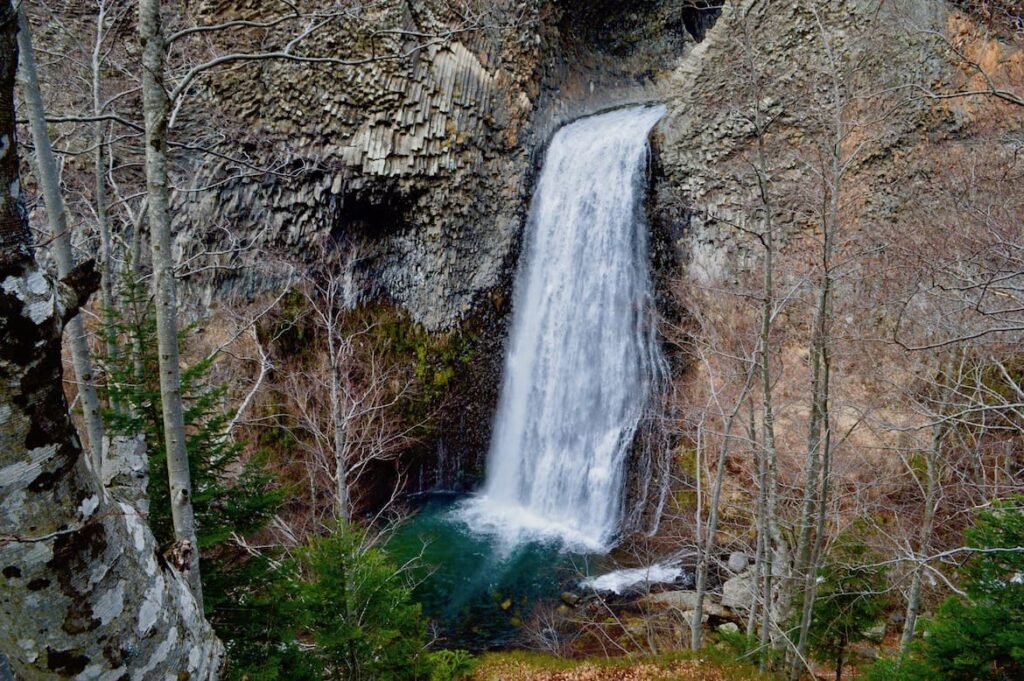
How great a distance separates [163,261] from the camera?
12.6ft

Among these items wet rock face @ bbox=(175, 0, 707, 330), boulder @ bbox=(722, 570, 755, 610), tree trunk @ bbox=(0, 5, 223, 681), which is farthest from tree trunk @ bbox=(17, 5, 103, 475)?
boulder @ bbox=(722, 570, 755, 610)

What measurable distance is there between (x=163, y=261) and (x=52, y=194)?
2.58 m

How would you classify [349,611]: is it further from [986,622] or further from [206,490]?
[986,622]

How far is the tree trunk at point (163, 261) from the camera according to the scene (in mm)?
3623

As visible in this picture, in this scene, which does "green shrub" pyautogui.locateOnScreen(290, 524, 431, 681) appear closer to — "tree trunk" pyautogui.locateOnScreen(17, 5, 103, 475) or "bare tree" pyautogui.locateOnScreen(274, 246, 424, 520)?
"tree trunk" pyautogui.locateOnScreen(17, 5, 103, 475)

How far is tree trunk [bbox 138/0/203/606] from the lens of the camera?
3623 mm

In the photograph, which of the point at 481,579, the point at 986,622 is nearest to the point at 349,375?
the point at 481,579

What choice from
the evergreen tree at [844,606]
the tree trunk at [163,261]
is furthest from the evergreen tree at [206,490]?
the evergreen tree at [844,606]

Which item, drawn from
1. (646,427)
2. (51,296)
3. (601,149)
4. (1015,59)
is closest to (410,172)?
(601,149)

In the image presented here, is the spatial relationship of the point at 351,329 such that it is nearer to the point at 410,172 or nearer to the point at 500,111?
the point at 410,172

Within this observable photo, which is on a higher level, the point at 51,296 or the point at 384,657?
the point at 51,296

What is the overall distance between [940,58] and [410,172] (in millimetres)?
12841

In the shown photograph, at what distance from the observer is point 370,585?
646cm

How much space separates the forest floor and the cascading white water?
6.08 metres
